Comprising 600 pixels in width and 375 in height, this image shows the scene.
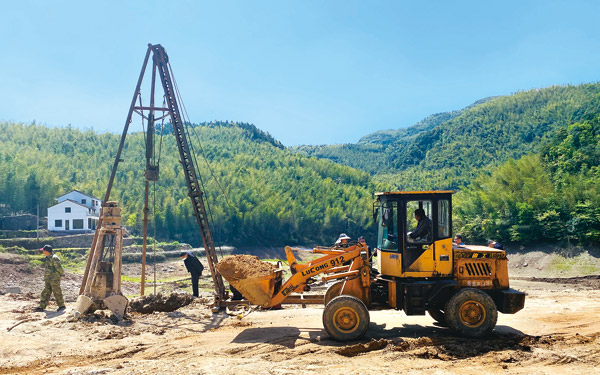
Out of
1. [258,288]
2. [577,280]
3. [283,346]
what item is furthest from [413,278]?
[577,280]

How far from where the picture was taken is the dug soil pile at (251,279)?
9203mm

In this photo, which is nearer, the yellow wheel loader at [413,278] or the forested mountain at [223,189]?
the yellow wheel loader at [413,278]

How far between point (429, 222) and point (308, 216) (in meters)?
54.5

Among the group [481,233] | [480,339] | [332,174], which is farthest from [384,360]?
[332,174]

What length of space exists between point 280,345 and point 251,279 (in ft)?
5.06

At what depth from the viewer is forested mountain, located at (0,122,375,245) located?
58312 millimetres

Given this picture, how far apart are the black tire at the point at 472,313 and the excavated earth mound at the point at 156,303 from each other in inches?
301

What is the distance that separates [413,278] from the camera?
8742 millimetres

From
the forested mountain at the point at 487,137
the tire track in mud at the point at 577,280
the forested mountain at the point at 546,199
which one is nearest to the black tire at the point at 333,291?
the tire track in mud at the point at 577,280

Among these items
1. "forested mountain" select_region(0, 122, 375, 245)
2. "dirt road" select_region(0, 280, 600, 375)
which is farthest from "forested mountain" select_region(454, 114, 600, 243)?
"forested mountain" select_region(0, 122, 375, 245)

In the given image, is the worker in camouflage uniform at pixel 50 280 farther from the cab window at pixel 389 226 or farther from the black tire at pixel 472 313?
the black tire at pixel 472 313

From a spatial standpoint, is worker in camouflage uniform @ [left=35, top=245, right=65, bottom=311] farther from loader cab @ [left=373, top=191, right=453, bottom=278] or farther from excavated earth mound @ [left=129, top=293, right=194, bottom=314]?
loader cab @ [left=373, top=191, right=453, bottom=278]

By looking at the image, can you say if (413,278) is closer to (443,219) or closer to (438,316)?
(443,219)

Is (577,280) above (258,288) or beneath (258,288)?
beneath
